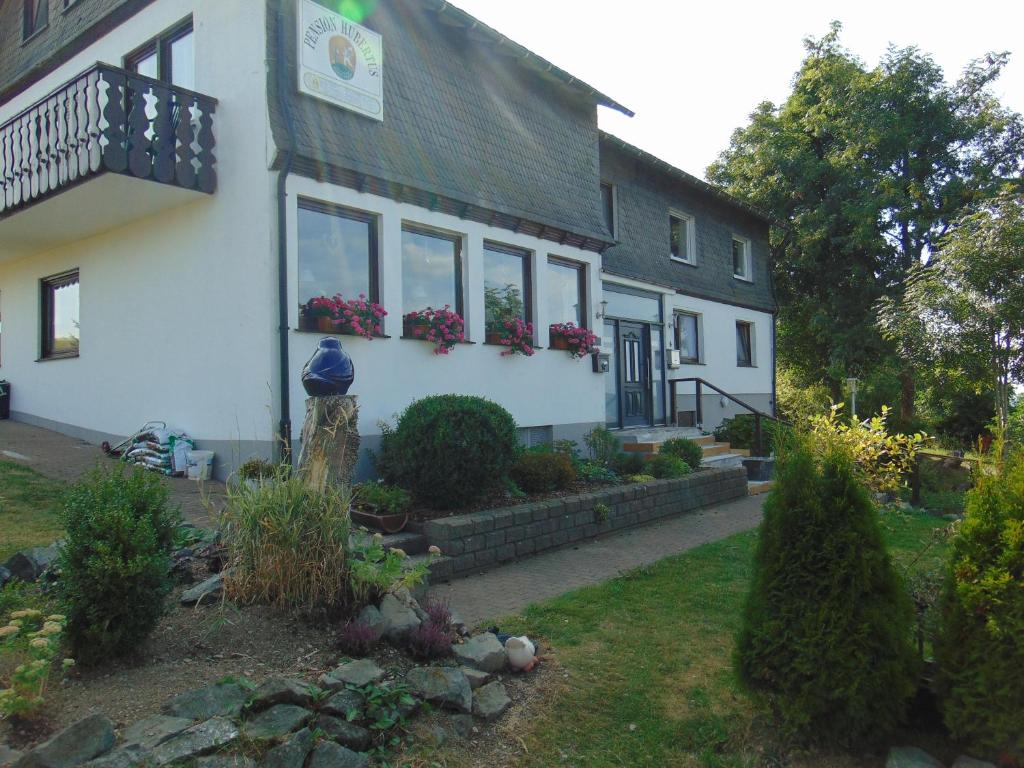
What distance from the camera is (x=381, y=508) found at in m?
7.20

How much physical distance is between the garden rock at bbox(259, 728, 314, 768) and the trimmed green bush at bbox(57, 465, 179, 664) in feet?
3.75

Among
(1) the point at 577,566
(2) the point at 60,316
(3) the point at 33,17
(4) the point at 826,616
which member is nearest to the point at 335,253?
(1) the point at 577,566

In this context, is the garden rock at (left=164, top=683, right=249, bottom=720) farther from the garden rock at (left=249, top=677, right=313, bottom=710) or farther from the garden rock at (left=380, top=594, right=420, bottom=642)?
the garden rock at (left=380, top=594, right=420, bottom=642)

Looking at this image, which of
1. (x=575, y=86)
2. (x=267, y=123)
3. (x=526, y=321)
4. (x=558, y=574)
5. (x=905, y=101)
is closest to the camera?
(x=558, y=574)

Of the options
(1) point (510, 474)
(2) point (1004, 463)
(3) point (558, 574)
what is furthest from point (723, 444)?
(2) point (1004, 463)

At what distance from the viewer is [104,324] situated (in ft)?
35.3

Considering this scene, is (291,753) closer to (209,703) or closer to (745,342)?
(209,703)

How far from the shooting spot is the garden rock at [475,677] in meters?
4.16

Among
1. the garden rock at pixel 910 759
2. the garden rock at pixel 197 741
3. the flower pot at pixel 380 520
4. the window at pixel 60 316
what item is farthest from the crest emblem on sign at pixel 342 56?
the garden rock at pixel 910 759

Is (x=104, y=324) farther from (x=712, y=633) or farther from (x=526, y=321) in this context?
(x=712, y=633)

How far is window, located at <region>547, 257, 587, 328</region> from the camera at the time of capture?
12.6 metres

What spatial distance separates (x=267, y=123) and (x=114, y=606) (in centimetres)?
619

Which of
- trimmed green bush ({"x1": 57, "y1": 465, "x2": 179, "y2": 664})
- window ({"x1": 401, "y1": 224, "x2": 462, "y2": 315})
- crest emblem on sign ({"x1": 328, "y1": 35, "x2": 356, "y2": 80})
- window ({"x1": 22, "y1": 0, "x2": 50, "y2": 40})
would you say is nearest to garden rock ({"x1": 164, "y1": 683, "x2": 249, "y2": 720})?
trimmed green bush ({"x1": 57, "y1": 465, "x2": 179, "y2": 664})

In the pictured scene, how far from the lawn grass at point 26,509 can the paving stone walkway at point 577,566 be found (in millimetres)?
3189
